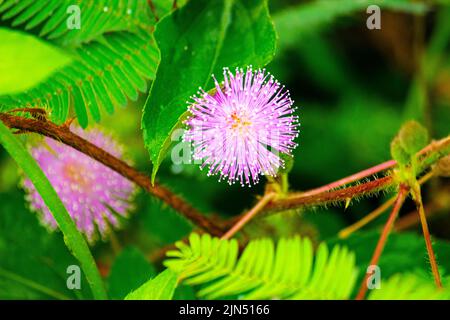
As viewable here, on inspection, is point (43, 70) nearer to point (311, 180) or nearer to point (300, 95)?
point (311, 180)

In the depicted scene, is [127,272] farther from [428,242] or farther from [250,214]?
[428,242]

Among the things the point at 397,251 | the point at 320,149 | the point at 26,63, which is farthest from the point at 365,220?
the point at 26,63

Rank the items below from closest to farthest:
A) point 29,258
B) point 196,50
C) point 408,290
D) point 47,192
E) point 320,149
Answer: point 408,290
point 47,192
point 196,50
point 29,258
point 320,149

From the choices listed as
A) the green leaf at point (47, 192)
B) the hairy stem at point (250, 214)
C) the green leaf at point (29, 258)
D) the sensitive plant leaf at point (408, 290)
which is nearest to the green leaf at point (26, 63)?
the green leaf at point (47, 192)

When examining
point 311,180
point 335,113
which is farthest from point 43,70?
point 335,113

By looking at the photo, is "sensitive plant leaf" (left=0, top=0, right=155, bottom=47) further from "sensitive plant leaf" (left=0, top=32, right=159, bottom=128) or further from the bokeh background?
the bokeh background

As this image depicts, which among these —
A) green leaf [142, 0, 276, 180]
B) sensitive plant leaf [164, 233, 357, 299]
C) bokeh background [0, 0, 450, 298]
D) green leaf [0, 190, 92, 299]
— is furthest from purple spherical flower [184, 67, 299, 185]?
green leaf [0, 190, 92, 299]
